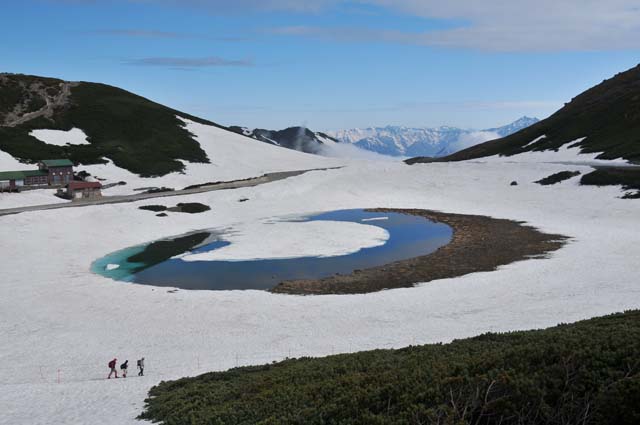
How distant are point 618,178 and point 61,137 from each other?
108 metres

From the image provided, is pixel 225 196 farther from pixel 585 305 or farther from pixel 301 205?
pixel 585 305

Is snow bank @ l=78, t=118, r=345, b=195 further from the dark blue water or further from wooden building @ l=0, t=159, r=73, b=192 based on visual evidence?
the dark blue water

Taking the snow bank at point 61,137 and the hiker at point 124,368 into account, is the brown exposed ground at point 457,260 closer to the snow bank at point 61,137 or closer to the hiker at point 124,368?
the hiker at point 124,368

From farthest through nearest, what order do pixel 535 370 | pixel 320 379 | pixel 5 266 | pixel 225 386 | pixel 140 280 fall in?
pixel 5 266 < pixel 140 280 < pixel 225 386 < pixel 320 379 < pixel 535 370

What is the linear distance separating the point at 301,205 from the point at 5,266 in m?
47.0

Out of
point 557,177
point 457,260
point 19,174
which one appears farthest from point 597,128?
point 19,174

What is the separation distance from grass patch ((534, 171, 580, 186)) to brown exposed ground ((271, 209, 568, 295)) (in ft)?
77.9

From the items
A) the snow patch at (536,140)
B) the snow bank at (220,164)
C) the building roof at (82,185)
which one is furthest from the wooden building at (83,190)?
the snow patch at (536,140)

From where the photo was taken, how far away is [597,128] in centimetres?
11281

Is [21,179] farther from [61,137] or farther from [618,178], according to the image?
[618,178]

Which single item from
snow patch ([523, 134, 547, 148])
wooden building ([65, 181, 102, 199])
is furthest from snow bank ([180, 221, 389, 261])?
snow patch ([523, 134, 547, 148])

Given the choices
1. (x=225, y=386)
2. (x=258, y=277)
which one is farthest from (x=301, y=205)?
(x=225, y=386)

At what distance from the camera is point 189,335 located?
29.7m

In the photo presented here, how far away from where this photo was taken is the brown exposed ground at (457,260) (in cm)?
3906
